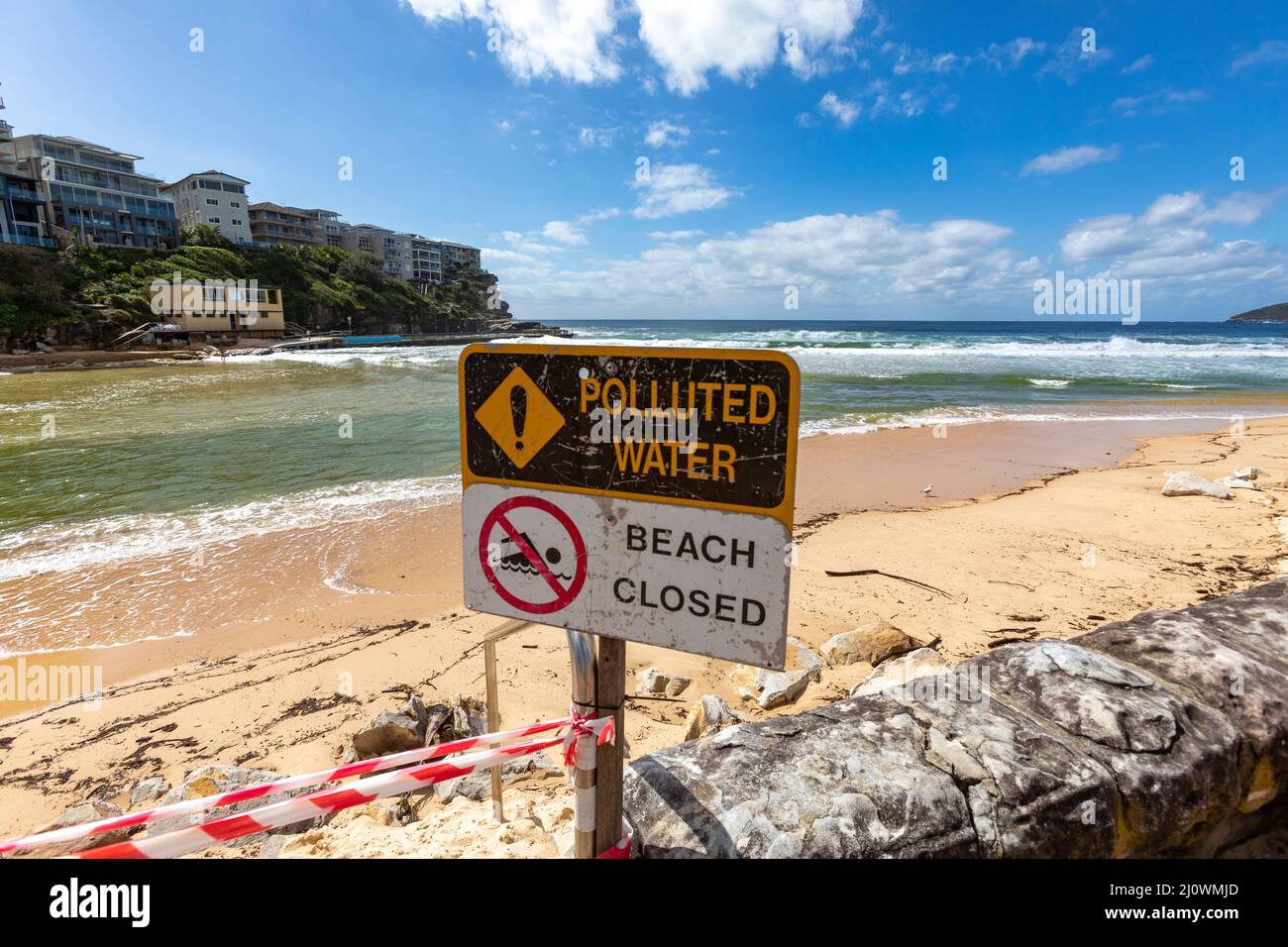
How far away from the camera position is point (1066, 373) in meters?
31.8

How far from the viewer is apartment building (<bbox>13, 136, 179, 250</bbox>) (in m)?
54.8

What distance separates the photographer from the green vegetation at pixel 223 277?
4400cm

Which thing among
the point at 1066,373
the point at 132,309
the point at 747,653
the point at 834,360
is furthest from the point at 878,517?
the point at 132,309

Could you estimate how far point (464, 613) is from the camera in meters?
6.08

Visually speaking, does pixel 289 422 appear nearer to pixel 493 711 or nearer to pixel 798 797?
pixel 493 711

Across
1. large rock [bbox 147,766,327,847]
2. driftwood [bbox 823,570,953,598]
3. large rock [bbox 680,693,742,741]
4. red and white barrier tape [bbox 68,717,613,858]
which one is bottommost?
large rock [bbox 147,766,327,847]

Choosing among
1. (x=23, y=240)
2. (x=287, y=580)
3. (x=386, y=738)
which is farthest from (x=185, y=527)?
(x=23, y=240)

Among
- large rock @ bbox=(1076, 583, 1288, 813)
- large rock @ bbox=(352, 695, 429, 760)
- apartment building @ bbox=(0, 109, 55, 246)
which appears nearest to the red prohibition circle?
large rock @ bbox=(1076, 583, 1288, 813)

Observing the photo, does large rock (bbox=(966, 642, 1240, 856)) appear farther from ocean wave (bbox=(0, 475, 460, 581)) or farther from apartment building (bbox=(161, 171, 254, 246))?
apartment building (bbox=(161, 171, 254, 246))

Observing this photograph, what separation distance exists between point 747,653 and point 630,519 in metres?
0.39

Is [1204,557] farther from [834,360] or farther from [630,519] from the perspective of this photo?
[834,360]

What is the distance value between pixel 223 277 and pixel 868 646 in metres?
73.3

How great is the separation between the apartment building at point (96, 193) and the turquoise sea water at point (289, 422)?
33.1 m

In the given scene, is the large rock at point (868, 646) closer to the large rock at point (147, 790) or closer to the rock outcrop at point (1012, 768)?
the rock outcrop at point (1012, 768)
